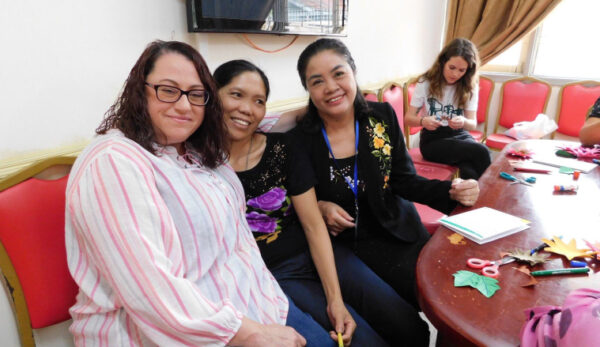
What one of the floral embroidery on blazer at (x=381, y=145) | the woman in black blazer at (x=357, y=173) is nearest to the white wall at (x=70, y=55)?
the woman in black blazer at (x=357, y=173)

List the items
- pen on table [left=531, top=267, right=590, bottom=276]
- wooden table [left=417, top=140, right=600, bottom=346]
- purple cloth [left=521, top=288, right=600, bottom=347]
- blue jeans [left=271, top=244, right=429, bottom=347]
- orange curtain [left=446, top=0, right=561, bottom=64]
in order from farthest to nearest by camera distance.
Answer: orange curtain [left=446, top=0, right=561, bottom=64]
blue jeans [left=271, top=244, right=429, bottom=347]
pen on table [left=531, top=267, right=590, bottom=276]
wooden table [left=417, top=140, right=600, bottom=346]
purple cloth [left=521, top=288, right=600, bottom=347]

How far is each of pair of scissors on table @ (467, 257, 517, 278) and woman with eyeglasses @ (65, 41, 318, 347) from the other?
0.46 metres

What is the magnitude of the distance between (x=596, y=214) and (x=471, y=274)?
2.07 feet

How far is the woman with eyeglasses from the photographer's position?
726 millimetres

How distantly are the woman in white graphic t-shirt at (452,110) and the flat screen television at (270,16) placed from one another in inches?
34.3

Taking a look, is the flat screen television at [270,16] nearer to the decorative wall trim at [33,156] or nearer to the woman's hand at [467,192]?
the decorative wall trim at [33,156]

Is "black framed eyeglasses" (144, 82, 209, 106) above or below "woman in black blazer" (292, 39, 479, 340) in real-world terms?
above

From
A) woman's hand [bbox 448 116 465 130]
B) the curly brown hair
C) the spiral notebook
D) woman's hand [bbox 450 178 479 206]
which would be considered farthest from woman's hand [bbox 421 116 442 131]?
the spiral notebook

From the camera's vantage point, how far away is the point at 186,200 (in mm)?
868

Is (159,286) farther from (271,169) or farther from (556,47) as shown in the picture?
(556,47)

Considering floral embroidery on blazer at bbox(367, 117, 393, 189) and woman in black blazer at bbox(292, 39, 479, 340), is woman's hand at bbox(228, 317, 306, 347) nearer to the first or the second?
woman in black blazer at bbox(292, 39, 479, 340)

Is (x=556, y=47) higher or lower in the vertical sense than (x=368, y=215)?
higher

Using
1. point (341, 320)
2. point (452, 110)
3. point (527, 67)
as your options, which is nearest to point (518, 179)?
point (341, 320)

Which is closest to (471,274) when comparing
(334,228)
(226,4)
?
(334,228)
